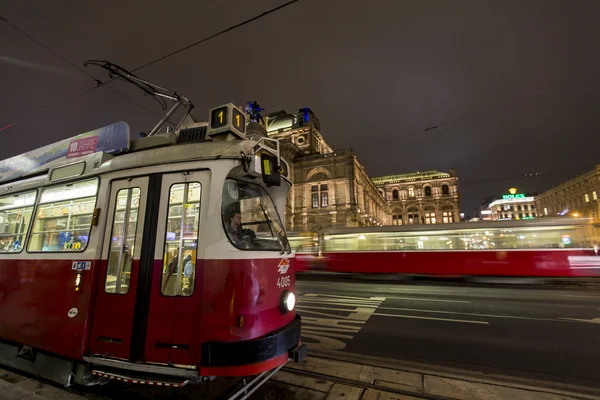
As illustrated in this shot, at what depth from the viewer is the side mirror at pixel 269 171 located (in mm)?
3479

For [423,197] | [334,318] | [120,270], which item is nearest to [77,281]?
→ [120,270]

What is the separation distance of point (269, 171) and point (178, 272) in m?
1.54

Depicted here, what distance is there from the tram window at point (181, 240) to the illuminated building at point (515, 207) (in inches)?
4480

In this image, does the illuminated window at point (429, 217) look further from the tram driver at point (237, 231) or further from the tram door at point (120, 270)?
the tram door at point (120, 270)

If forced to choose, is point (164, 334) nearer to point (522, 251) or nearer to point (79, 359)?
point (79, 359)

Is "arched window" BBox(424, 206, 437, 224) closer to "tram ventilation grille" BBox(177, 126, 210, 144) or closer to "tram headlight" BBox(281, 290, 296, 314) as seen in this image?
"tram headlight" BBox(281, 290, 296, 314)

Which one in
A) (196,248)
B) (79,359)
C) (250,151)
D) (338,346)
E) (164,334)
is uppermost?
(250,151)

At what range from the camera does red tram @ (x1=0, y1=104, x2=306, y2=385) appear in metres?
3.07

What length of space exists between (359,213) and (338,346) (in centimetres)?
4945

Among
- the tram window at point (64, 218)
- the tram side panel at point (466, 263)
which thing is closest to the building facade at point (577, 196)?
the tram side panel at point (466, 263)

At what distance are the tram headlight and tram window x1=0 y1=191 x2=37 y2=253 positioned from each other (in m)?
4.17

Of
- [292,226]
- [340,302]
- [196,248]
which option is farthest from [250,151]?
[292,226]

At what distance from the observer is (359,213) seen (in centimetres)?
5394

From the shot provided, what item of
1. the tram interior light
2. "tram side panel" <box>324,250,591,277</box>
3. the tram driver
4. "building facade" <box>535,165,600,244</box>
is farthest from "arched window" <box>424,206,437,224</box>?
the tram interior light
